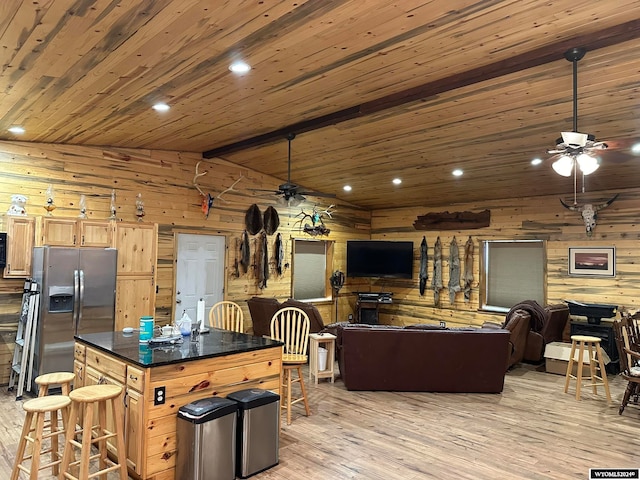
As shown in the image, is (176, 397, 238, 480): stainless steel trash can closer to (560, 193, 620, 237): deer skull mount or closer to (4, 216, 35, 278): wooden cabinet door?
(4, 216, 35, 278): wooden cabinet door

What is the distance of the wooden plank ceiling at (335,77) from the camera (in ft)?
8.91

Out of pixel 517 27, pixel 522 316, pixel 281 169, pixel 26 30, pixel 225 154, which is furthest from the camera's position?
pixel 281 169

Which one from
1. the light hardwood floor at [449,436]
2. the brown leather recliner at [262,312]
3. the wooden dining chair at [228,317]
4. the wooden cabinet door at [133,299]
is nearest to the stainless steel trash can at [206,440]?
the light hardwood floor at [449,436]

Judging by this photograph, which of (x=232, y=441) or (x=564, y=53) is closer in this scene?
(x=232, y=441)

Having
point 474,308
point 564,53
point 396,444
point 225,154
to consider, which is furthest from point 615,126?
point 225,154

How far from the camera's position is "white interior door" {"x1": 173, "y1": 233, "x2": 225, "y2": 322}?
279 inches

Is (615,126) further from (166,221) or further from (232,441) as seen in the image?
(166,221)

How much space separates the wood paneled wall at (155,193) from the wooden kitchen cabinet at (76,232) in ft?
1.84

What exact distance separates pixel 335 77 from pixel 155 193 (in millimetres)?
3945

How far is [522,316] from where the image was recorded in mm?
6055

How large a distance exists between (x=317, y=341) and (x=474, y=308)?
4.09 meters

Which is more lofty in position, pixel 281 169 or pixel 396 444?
pixel 281 169

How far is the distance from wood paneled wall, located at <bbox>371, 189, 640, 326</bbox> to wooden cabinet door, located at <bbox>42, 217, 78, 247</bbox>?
636 centimetres

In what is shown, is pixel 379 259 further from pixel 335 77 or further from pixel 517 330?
pixel 335 77
